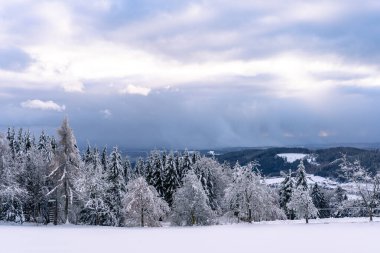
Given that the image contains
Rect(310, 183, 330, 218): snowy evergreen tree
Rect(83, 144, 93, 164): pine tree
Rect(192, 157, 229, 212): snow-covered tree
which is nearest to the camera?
Rect(192, 157, 229, 212): snow-covered tree

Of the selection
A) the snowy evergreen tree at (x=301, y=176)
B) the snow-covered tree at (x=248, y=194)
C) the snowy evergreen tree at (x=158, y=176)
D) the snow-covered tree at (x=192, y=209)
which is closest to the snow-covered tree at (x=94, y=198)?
the snow-covered tree at (x=192, y=209)

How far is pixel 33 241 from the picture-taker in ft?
87.3

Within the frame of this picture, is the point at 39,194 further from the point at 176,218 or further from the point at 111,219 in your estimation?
the point at 176,218

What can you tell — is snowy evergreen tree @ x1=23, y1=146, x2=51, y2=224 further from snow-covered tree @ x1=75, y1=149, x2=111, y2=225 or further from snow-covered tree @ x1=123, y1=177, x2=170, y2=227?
snow-covered tree @ x1=123, y1=177, x2=170, y2=227

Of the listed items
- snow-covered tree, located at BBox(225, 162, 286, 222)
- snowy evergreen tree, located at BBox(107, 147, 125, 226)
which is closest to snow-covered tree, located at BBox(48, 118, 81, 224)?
snowy evergreen tree, located at BBox(107, 147, 125, 226)

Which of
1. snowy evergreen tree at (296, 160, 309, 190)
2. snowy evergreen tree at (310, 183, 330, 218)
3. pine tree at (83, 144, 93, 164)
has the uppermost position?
pine tree at (83, 144, 93, 164)

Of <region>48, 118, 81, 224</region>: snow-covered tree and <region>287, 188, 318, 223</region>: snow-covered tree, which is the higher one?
<region>48, 118, 81, 224</region>: snow-covered tree

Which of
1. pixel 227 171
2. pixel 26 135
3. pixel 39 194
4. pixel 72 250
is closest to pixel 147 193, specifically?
pixel 39 194

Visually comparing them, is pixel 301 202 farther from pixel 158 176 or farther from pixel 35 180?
pixel 35 180

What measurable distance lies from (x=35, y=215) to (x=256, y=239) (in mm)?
47648

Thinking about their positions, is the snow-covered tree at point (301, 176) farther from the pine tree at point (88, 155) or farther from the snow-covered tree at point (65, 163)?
the pine tree at point (88, 155)

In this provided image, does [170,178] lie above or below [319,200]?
above

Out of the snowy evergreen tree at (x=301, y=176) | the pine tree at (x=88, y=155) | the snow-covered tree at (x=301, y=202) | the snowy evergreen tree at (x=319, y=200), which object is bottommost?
the snowy evergreen tree at (x=319, y=200)

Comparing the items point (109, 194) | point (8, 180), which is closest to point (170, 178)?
point (109, 194)
